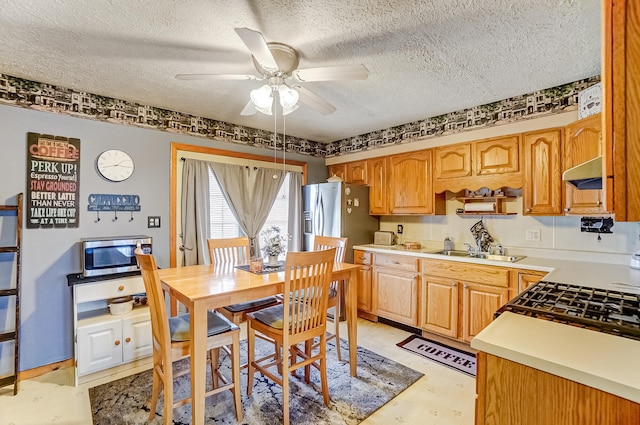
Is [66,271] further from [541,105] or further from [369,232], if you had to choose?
[541,105]

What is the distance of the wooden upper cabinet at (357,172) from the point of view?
13.6ft

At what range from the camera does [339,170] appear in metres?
4.51

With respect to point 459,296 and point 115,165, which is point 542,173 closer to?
point 459,296

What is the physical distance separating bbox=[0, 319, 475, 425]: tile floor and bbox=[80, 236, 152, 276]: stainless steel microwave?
884 millimetres

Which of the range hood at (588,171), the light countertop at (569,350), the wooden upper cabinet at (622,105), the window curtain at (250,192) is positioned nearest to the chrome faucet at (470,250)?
the light countertop at (569,350)

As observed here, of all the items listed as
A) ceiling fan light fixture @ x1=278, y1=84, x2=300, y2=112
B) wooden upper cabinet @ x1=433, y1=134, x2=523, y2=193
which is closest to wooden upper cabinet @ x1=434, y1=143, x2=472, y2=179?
wooden upper cabinet @ x1=433, y1=134, x2=523, y2=193

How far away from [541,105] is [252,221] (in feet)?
10.5

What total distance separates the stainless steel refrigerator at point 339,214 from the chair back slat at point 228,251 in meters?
1.24

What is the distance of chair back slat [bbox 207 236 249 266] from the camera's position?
2.83 m

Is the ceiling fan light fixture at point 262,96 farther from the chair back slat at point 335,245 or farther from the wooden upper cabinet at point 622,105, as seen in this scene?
the wooden upper cabinet at point 622,105

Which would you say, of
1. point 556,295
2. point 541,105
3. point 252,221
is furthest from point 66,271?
point 541,105

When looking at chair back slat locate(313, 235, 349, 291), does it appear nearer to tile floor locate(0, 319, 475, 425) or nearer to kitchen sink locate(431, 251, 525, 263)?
tile floor locate(0, 319, 475, 425)

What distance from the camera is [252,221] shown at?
3.75 m

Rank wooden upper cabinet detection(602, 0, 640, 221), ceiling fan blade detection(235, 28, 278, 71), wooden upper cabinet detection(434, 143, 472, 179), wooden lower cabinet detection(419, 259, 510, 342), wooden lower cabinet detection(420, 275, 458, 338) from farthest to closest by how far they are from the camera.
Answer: wooden upper cabinet detection(434, 143, 472, 179) < wooden lower cabinet detection(420, 275, 458, 338) < wooden lower cabinet detection(419, 259, 510, 342) < ceiling fan blade detection(235, 28, 278, 71) < wooden upper cabinet detection(602, 0, 640, 221)
